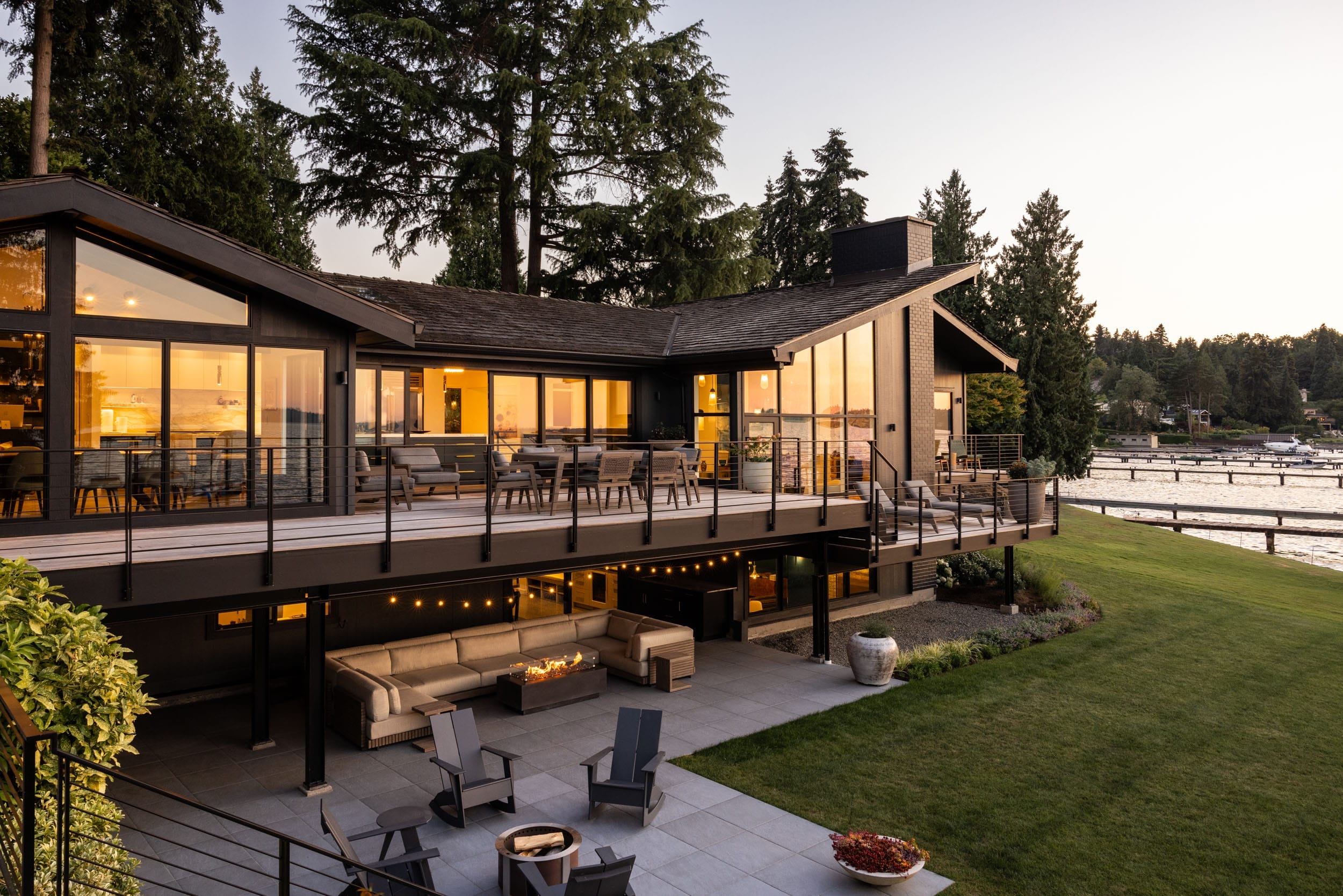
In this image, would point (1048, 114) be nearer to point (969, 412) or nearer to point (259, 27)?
point (969, 412)


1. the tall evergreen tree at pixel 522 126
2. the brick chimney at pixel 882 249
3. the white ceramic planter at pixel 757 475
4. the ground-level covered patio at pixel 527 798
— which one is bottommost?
the ground-level covered patio at pixel 527 798

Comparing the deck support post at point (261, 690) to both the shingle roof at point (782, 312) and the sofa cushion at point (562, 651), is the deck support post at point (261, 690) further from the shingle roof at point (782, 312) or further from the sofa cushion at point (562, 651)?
the shingle roof at point (782, 312)

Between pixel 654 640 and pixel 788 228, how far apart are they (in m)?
29.5

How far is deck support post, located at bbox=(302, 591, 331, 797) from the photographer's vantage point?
26.7 ft

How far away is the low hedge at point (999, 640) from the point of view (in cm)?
1290

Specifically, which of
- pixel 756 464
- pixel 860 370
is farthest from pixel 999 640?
pixel 860 370

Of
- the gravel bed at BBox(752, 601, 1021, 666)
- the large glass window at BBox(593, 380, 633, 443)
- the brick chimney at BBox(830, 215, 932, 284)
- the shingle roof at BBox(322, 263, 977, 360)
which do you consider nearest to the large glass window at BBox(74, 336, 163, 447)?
the shingle roof at BBox(322, 263, 977, 360)

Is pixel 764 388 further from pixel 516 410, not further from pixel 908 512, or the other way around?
pixel 516 410

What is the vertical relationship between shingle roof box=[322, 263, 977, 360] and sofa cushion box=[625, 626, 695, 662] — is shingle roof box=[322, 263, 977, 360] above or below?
above

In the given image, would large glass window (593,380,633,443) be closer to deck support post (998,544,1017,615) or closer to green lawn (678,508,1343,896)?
green lawn (678,508,1343,896)

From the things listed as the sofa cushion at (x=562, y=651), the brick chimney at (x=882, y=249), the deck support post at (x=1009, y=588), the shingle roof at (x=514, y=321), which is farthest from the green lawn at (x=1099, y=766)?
the brick chimney at (x=882, y=249)


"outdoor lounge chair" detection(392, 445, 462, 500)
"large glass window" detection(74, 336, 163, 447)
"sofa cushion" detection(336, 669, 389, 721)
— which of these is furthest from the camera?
"outdoor lounge chair" detection(392, 445, 462, 500)

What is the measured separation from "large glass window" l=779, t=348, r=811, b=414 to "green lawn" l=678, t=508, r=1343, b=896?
18.0ft

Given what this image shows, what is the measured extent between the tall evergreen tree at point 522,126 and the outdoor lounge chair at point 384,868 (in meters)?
19.6
